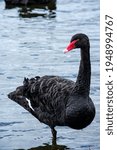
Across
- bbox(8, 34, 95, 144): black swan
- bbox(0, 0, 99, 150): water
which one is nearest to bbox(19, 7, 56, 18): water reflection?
bbox(0, 0, 99, 150): water

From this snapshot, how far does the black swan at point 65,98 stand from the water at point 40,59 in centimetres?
28

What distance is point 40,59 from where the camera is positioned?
11250 millimetres

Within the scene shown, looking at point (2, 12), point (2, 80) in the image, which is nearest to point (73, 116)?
point (2, 80)

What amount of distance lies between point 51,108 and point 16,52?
4.36m

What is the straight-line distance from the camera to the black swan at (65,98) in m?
7.17

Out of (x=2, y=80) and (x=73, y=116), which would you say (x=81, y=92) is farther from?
(x=2, y=80)

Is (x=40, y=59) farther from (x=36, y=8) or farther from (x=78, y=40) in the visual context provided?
(x=36, y=8)

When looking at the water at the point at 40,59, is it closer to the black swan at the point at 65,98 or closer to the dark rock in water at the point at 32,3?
the dark rock in water at the point at 32,3

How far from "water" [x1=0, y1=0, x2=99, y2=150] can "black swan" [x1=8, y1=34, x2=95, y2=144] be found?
280 millimetres

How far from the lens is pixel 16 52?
38.7ft

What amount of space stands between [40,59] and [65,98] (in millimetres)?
3891

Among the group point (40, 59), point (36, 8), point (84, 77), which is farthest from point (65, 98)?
point (36, 8)

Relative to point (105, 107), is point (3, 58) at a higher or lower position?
lower

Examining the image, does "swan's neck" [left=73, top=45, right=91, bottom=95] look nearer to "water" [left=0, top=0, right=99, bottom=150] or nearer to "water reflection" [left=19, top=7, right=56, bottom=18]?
"water" [left=0, top=0, right=99, bottom=150]
